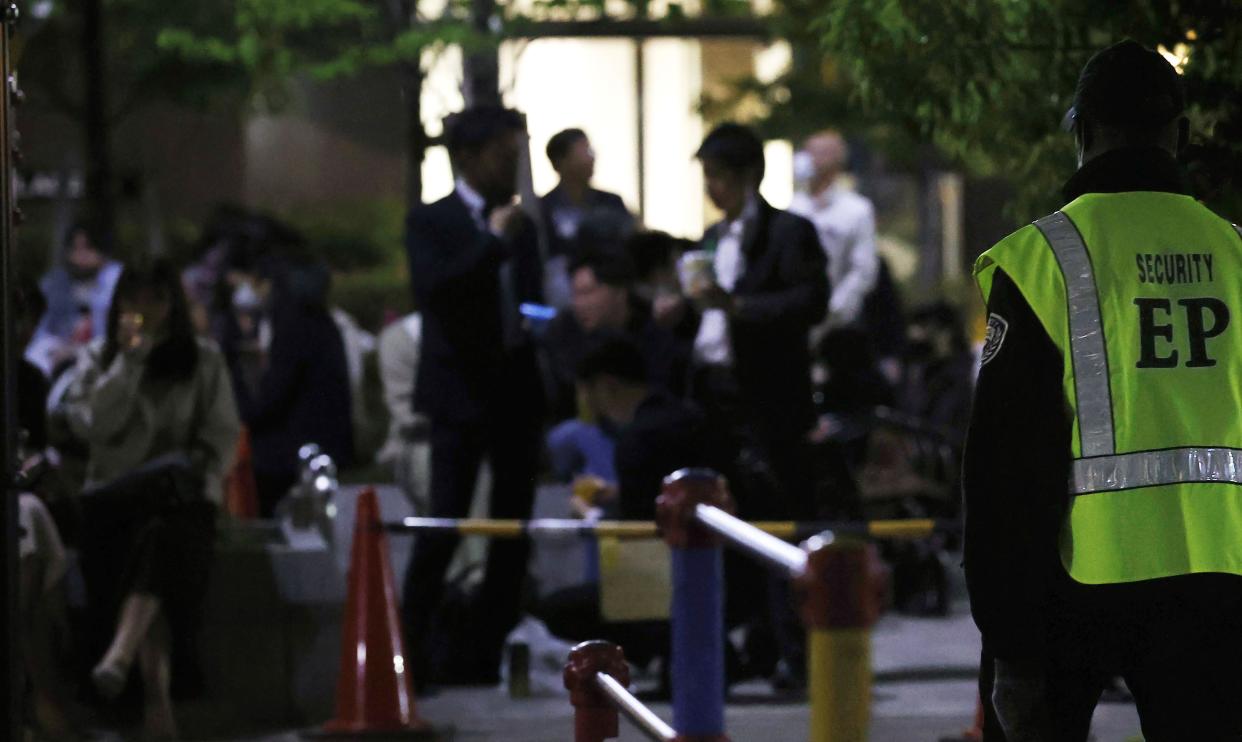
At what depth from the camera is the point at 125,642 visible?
8828 mm

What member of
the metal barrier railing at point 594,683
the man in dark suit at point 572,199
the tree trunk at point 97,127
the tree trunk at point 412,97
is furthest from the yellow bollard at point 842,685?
the tree trunk at point 97,127

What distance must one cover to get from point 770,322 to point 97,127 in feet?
42.6

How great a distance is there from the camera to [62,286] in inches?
642

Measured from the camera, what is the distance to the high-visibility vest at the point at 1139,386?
3.95 meters

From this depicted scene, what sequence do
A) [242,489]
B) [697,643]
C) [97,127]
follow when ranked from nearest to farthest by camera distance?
[697,643]
[242,489]
[97,127]

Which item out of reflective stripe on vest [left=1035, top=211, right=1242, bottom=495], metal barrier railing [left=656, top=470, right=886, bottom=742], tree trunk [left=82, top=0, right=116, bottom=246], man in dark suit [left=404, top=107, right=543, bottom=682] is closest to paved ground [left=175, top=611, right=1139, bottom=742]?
man in dark suit [left=404, top=107, right=543, bottom=682]

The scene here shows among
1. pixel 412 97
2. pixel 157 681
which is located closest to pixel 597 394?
pixel 157 681

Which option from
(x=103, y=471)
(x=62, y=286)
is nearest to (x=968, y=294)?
(x=62, y=286)

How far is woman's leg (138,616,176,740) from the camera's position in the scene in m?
8.88

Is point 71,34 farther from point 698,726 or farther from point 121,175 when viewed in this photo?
point 698,726

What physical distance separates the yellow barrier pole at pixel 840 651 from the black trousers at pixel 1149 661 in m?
0.70

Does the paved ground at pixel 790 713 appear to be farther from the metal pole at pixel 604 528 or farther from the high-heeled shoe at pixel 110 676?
the metal pole at pixel 604 528

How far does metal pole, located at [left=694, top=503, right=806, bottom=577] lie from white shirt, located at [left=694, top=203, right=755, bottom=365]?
4.76m

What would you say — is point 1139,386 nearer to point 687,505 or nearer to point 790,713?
point 687,505
